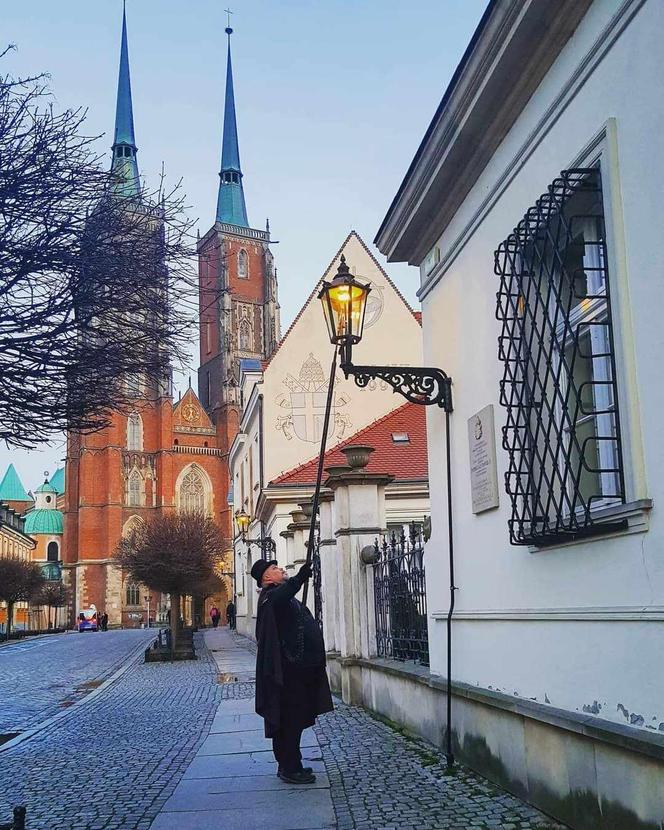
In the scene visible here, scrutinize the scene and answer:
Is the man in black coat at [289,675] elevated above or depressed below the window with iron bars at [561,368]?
below

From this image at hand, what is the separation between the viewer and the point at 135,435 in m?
85.5

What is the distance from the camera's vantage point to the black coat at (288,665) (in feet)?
22.9

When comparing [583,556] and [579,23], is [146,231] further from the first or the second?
[583,556]

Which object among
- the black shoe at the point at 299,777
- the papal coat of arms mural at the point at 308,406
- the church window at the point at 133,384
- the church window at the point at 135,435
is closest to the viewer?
the black shoe at the point at 299,777

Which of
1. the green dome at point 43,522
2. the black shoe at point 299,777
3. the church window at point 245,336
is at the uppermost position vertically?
the church window at point 245,336

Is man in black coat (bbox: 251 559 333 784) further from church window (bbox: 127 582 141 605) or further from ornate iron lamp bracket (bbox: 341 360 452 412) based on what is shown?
church window (bbox: 127 582 141 605)

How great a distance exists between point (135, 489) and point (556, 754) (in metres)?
80.9

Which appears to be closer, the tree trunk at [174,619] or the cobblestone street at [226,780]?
the cobblestone street at [226,780]

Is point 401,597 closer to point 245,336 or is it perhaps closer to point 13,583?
point 13,583

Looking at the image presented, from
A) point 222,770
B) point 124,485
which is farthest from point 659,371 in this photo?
point 124,485

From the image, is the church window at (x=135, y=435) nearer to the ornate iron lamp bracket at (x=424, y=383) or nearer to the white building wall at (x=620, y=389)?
the ornate iron lamp bracket at (x=424, y=383)

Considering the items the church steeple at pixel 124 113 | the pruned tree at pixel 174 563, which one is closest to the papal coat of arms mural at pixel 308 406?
the pruned tree at pixel 174 563

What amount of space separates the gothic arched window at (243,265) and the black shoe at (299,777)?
94.2 m

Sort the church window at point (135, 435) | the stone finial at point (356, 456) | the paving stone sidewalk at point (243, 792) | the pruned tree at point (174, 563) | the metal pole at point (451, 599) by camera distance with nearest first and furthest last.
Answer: the paving stone sidewalk at point (243, 792) < the metal pole at point (451, 599) < the stone finial at point (356, 456) < the pruned tree at point (174, 563) < the church window at point (135, 435)
